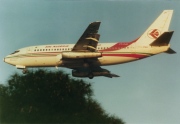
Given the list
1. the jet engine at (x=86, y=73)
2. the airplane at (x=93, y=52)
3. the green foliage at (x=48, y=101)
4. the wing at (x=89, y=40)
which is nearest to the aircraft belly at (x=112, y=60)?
the airplane at (x=93, y=52)

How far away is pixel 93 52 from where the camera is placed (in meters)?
46.8

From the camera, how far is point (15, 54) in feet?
168

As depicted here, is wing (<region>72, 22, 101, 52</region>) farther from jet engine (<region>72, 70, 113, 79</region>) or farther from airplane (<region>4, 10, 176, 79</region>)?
jet engine (<region>72, 70, 113, 79</region>)

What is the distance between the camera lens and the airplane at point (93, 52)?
153ft

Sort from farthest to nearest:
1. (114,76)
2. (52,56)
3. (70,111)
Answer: (114,76)
(52,56)
(70,111)

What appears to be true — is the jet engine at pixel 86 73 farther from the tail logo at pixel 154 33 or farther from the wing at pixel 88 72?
the tail logo at pixel 154 33

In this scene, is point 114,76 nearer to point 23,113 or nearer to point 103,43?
point 103,43

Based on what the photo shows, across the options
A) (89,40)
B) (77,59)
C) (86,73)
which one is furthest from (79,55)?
(86,73)

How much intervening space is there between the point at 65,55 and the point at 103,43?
5.42m

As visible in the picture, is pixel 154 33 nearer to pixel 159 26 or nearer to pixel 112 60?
pixel 159 26

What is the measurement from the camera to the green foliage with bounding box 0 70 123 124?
40.7 m

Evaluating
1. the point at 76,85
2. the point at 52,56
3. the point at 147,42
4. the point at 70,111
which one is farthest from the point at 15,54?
the point at 147,42

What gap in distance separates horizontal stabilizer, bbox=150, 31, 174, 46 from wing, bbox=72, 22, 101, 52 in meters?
6.14

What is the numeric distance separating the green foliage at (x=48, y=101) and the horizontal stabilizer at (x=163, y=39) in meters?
8.82
